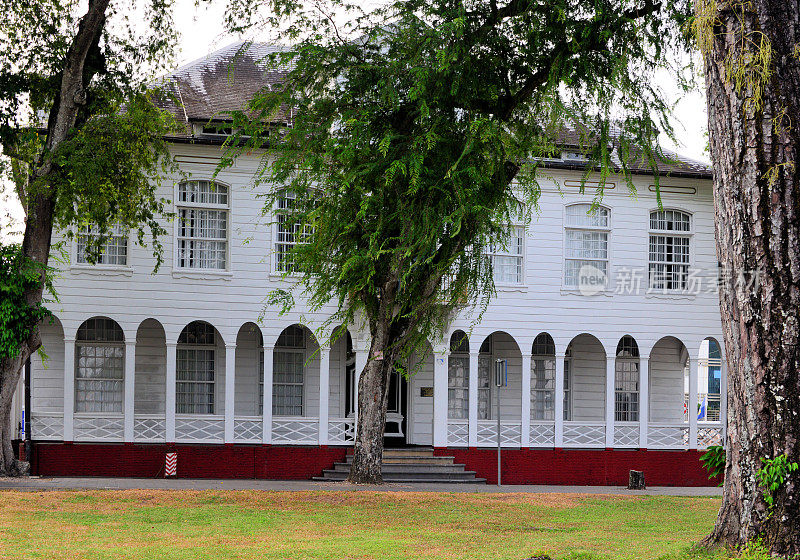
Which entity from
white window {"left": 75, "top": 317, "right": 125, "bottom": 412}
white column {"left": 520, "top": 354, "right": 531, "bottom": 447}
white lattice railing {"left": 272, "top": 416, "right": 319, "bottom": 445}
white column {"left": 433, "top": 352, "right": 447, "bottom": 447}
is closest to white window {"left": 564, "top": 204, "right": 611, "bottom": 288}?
white column {"left": 520, "top": 354, "right": 531, "bottom": 447}

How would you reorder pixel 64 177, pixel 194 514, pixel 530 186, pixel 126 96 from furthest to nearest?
pixel 126 96
pixel 64 177
pixel 530 186
pixel 194 514

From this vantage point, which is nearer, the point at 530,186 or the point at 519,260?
the point at 530,186

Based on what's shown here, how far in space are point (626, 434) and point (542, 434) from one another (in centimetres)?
239

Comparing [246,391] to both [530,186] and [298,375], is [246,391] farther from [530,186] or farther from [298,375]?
[530,186]

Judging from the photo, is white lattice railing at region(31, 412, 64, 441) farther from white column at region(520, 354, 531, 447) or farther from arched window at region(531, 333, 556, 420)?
arched window at region(531, 333, 556, 420)

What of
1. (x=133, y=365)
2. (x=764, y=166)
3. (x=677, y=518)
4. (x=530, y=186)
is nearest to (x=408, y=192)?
(x=530, y=186)

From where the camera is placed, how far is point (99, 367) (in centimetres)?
2441

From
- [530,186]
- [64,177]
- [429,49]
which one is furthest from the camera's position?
[64,177]

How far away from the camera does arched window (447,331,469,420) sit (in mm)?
26641

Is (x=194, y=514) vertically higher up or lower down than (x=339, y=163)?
lower down

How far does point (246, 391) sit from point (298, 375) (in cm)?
148

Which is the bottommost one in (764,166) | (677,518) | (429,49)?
(677,518)

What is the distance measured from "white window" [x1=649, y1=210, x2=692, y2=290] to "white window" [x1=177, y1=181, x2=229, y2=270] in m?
11.6

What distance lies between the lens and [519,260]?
25859 millimetres
